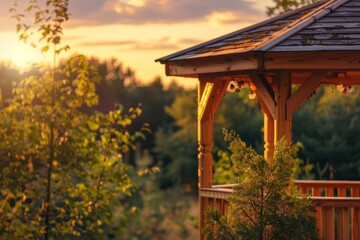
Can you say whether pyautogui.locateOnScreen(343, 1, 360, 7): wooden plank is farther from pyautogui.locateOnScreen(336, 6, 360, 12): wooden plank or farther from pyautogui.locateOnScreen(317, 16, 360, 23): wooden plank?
pyautogui.locateOnScreen(317, 16, 360, 23): wooden plank

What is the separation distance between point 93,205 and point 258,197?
194cm

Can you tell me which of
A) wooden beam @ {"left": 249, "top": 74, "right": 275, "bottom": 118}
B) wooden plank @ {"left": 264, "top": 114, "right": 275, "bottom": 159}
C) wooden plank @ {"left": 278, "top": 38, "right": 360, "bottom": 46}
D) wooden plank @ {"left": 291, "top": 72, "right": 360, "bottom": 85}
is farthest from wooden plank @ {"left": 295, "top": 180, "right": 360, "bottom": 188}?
wooden plank @ {"left": 278, "top": 38, "right": 360, "bottom": 46}

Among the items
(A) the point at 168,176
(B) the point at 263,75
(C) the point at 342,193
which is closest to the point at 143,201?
(A) the point at 168,176

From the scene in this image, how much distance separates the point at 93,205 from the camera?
1027cm

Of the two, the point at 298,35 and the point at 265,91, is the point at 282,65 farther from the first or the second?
the point at 298,35

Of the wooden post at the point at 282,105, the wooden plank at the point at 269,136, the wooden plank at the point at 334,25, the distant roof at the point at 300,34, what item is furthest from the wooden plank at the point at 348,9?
the wooden plank at the point at 269,136

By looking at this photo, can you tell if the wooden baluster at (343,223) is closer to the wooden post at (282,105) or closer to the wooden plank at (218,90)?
the wooden post at (282,105)

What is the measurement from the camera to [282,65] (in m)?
11.2

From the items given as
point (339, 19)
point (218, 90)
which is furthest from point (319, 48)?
point (218, 90)

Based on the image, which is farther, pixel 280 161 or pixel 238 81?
pixel 238 81

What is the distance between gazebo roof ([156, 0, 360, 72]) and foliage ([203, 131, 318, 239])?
61.1 inches

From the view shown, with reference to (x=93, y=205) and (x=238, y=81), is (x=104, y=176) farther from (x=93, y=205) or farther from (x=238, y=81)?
(x=238, y=81)

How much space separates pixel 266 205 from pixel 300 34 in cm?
272

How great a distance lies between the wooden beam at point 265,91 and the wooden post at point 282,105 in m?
0.10
